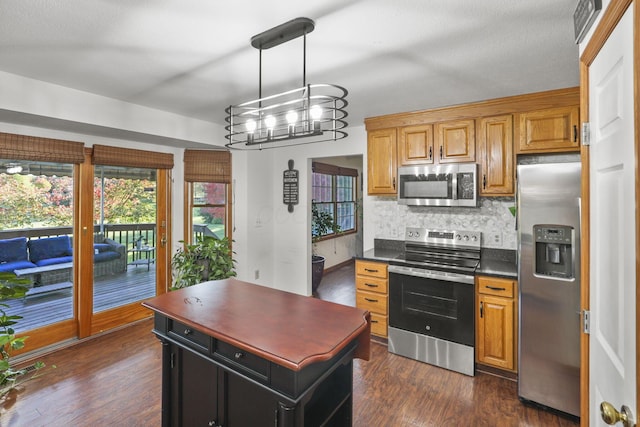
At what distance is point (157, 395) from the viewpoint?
2.50 m

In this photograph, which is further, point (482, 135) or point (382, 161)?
point (382, 161)

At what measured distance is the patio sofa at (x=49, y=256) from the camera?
301cm

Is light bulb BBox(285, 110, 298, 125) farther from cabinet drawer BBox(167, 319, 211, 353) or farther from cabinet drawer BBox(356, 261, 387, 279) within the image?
cabinet drawer BBox(356, 261, 387, 279)

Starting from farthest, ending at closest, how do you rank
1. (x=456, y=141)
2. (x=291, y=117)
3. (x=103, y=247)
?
(x=103, y=247) → (x=456, y=141) → (x=291, y=117)

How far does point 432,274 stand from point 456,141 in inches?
53.0

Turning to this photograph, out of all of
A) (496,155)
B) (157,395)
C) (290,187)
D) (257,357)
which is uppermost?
(496,155)

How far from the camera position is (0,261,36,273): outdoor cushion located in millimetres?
2969

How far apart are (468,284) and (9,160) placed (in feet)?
13.9

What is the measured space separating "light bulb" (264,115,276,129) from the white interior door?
1.51 meters

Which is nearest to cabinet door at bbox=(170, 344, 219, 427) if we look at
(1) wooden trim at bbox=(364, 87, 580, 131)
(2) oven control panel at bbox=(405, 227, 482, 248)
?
(2) oven control panel at bbox=(405, 227, 482, 248)

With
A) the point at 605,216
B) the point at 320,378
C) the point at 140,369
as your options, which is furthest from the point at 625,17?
the point at 140,369

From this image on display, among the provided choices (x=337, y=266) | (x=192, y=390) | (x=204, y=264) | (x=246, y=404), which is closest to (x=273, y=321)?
(x=246, y=404)

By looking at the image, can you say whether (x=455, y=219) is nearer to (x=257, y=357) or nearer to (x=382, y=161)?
(x=382, y=161)

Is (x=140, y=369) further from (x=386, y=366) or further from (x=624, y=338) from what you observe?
(x=624, y=338)
